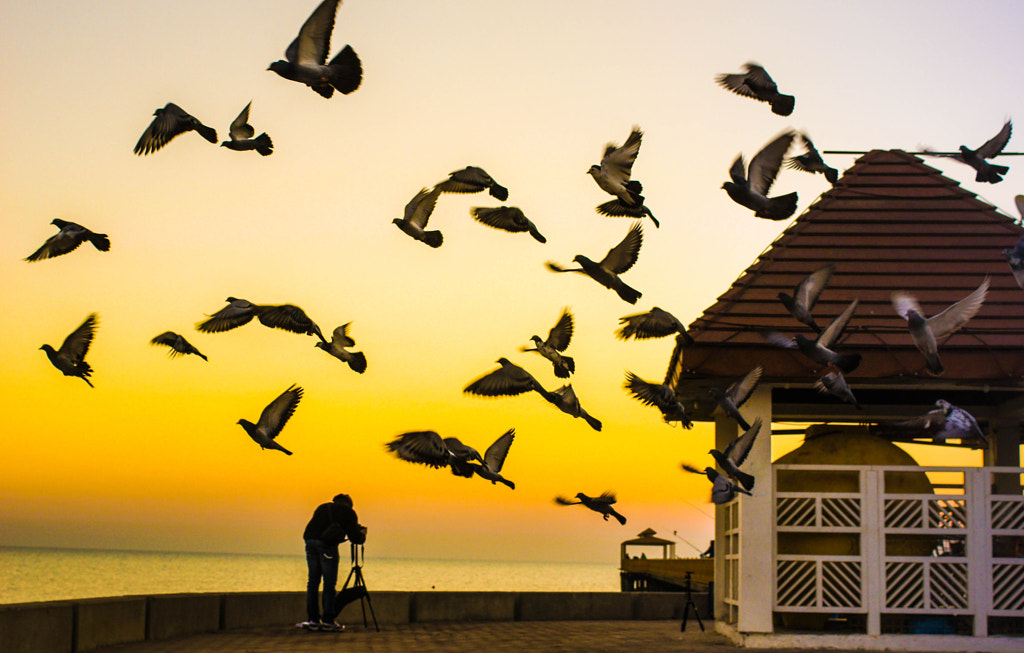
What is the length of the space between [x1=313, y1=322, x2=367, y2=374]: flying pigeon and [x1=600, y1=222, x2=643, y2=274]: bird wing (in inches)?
118

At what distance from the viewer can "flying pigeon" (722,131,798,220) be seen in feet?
38.8

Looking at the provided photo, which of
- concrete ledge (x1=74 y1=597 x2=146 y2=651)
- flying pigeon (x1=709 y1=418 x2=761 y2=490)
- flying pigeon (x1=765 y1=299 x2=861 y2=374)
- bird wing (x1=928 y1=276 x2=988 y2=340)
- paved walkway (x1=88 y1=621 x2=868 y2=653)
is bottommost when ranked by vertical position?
paved walkway (x1=88 y1=621 x2=868 y2=653)

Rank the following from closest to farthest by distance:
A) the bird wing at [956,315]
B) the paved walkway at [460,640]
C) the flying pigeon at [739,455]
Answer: the bird wing at [956,315] < the flying pigeon at [739,455] < the paved walkway at [460,640]

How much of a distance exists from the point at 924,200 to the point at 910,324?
4.51 metres

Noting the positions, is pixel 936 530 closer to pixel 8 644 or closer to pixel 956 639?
pixel 956 639

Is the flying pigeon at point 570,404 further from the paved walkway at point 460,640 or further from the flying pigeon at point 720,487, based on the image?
the paved walkway at point 460,640

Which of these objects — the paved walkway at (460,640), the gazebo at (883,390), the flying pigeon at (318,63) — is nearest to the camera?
the flying pigeon at (318,63)

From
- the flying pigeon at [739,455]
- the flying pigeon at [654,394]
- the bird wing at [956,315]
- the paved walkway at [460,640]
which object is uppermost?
the bird wing at [956,315]

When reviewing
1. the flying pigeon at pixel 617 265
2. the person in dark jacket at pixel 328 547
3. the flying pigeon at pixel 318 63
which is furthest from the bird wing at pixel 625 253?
the person in dark jacket at pixel 328 547

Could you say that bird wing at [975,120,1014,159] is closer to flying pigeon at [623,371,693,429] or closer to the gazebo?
the gazebo

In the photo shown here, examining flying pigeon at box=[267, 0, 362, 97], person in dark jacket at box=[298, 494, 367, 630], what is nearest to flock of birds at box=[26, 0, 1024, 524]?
flying pigeon at box=[267, 0, 362, 97]

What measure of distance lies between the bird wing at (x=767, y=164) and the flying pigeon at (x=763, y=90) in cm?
27

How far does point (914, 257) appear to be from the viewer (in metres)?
14.9

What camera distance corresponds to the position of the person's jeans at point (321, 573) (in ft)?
55.0
